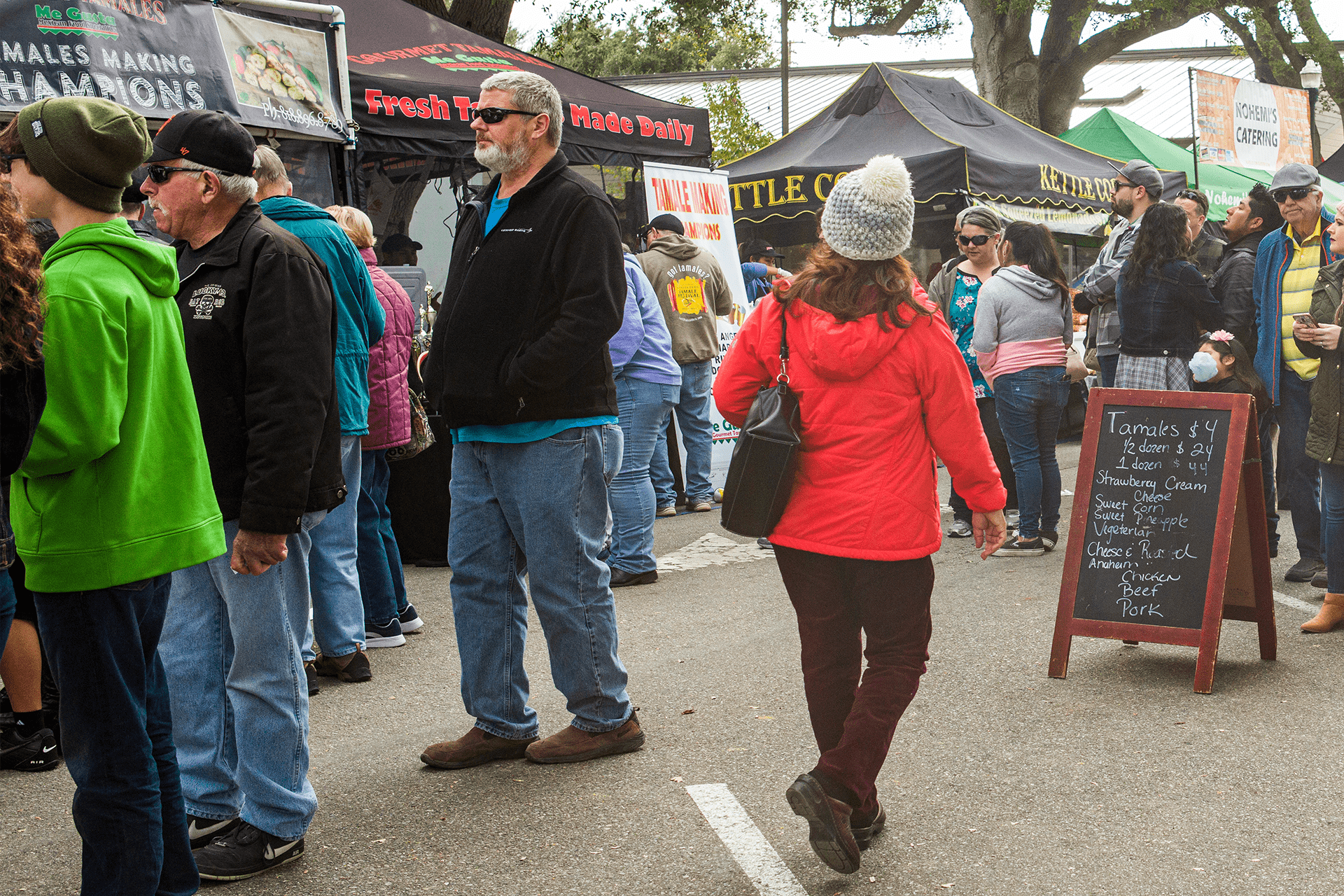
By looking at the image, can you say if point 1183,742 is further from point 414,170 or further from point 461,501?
point 414,170

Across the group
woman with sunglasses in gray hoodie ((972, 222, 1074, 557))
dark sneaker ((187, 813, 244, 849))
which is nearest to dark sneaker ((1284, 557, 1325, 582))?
woman with sunglasses in gray hoodie ((972, 222, 1074, 557))

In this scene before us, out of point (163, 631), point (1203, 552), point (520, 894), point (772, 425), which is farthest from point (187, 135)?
point (1203, 552)

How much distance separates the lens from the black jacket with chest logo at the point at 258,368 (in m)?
3.03

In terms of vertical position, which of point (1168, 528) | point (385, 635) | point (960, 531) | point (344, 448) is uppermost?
point (344, 448)

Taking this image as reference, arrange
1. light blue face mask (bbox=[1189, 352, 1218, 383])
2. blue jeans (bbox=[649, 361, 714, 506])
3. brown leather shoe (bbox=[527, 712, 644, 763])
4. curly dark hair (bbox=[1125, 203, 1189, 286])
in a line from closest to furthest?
brown leather shoe (bbox=[527, 712, 644, 763]), light blue face mask (bbox=[1189, 352, 1218, 383]), curly dark hair (bbox=[1125, 203, 1189, 286]), blue jeans (bbox=[649, 361, 714, 506])

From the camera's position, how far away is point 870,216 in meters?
3.13

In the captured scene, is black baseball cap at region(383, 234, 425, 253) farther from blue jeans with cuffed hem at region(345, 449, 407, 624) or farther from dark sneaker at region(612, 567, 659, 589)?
blue jeans with cuffed hem at region(345, 449, 407, 624)

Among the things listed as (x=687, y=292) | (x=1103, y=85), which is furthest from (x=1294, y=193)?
(x=1103, y=85)

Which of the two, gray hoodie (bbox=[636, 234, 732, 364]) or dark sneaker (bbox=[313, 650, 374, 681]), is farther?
gray hoodie (bbox=[636, 234, 732, 364])

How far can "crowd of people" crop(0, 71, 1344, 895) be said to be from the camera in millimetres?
2482

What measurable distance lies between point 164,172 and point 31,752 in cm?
212

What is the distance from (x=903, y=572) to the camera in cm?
316

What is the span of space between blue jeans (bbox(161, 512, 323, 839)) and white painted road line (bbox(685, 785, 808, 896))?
1123 millimetres

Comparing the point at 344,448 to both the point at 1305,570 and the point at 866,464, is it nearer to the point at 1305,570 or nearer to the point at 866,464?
the point at 866,464
